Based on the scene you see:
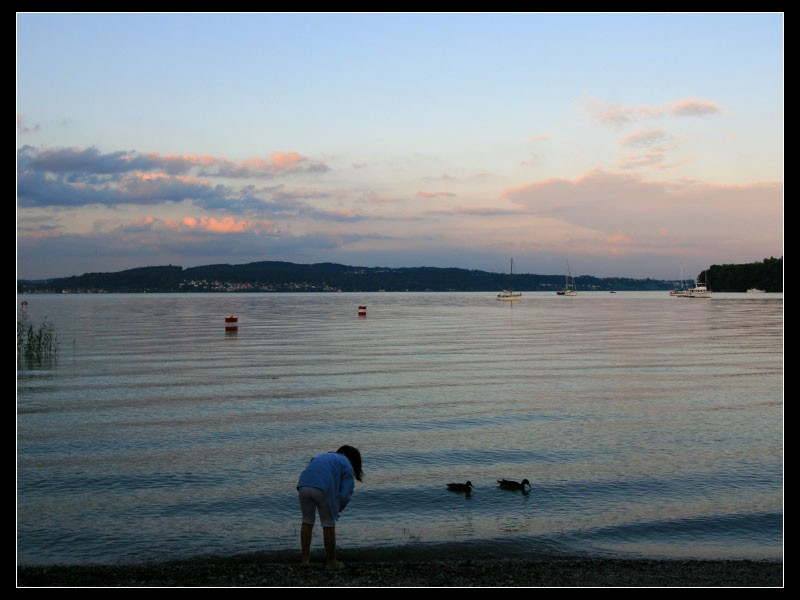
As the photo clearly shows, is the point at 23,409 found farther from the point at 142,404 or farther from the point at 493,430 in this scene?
the point at 493,430

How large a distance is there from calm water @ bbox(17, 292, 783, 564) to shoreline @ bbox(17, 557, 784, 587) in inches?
47.5

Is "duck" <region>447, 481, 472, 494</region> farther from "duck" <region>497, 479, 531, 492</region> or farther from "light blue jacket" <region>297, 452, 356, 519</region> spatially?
"light blue jacket" <region>297, 452, 356, 519</region>

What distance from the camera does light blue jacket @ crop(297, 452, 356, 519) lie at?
1170 centimetres

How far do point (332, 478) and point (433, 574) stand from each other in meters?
2.23

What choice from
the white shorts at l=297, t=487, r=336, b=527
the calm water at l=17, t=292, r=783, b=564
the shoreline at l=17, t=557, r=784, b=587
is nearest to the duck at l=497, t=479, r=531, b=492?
the calm water at l=17, t=292, r=783, b=564

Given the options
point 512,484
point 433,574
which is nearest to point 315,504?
point 433,574

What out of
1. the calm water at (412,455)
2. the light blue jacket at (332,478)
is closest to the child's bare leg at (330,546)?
the light blue jacket at (332,478)

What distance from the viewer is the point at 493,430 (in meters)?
25.1

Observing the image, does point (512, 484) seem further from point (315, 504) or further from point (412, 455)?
point (315, 504)

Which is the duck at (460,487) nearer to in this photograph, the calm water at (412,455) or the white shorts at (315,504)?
the calm water at (412,455)

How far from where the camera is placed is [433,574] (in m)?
12.0

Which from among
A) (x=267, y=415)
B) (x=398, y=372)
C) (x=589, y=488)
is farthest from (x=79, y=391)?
(x=589, y=488)

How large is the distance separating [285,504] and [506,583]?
23.6ft

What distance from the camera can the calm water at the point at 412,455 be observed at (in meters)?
15.0
